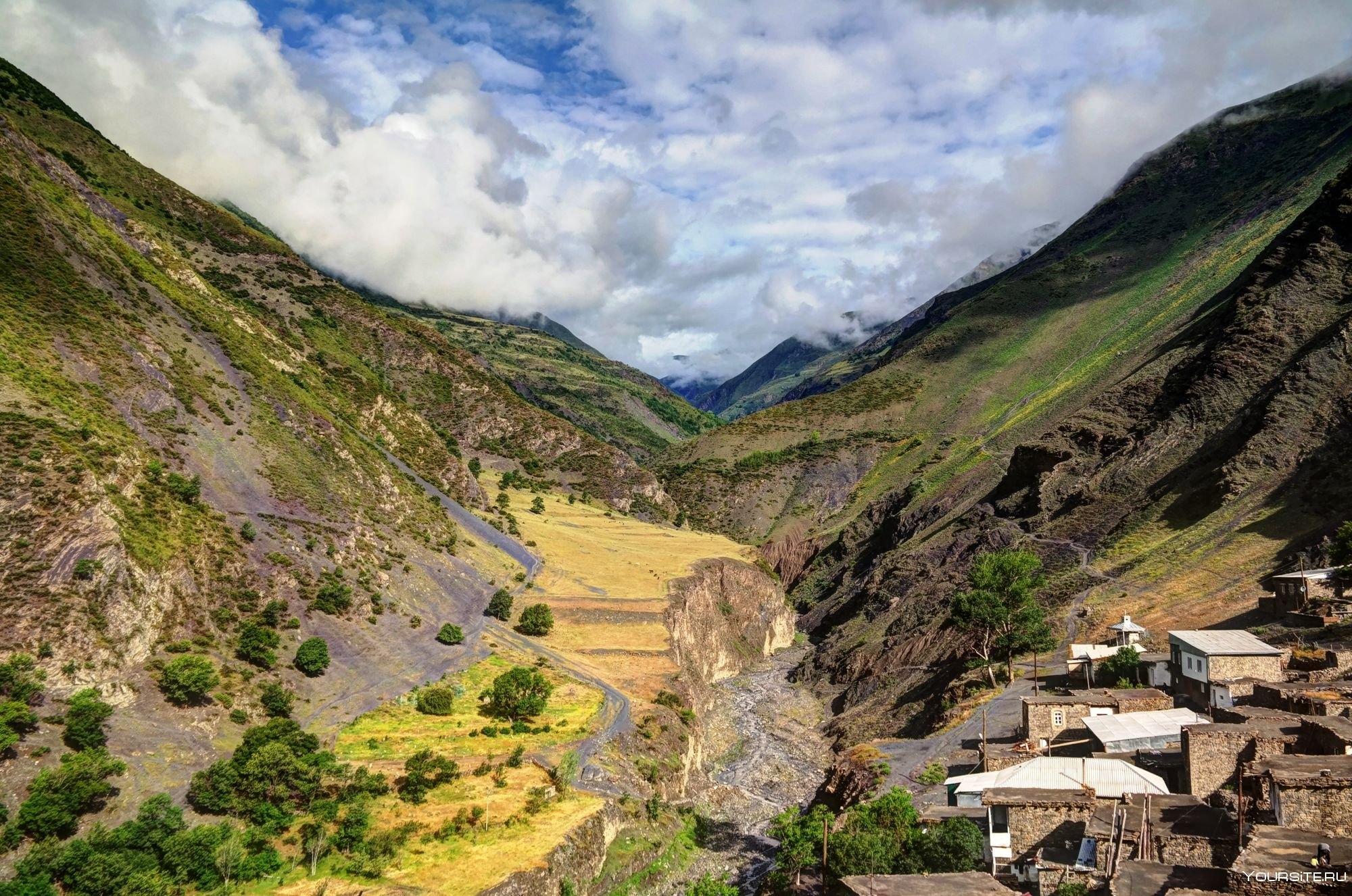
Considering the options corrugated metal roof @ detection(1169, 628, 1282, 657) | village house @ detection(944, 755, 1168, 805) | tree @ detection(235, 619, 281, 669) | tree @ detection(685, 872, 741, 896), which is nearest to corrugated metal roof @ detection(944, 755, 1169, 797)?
village house @ detection(944, 755, 1168, 805)

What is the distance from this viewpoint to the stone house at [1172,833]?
21000 mm

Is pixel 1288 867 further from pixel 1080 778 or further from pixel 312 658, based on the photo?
pixel 312 658

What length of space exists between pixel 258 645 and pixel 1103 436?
3109 inches

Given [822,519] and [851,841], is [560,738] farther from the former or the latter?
[822,519]

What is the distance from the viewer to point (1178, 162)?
7347 inches

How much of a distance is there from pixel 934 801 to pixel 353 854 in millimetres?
24233

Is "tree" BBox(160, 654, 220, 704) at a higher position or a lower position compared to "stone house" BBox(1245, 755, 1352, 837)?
higher

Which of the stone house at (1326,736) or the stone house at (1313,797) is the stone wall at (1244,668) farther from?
the stone house at (1313,797)

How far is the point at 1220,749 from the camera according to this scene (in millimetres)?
26109

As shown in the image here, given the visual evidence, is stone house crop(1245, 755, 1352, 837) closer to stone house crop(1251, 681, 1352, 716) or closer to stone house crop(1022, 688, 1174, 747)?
stone house crop(1251, 681, 1352, 716)

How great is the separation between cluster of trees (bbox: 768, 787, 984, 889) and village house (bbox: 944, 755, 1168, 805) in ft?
7.55

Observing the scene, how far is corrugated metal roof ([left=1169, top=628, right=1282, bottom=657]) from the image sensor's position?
35.4 metres

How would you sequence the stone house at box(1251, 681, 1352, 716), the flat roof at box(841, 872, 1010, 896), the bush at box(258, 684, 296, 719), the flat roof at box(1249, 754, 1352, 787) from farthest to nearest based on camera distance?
the bush at box(258, 684, 296, 719)
the stone house at box(1251, 681, 1352, 716)
the flat roof at box(841, 872, 1010, 896)
the flat roof at box(1249, 754, 1352, 787)

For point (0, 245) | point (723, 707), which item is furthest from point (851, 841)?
point (0, 245)
